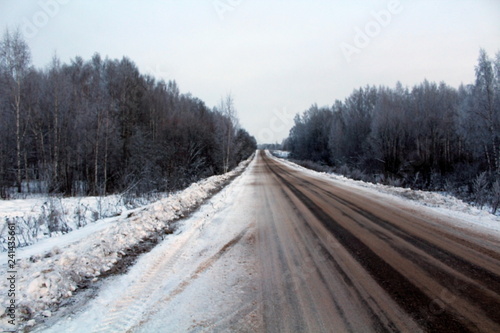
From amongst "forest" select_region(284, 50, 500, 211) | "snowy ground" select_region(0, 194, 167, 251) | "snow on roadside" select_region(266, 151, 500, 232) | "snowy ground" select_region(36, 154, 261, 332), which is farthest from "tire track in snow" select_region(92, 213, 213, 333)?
"forest" select_region(284, 50, 500, 211)

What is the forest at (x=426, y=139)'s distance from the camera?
23903 millimetres

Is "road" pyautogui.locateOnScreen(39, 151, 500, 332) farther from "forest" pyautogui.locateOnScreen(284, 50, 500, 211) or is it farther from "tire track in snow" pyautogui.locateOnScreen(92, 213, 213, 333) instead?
"forest" pyautogui.locateOnScreen(284, 50, 500, 211)

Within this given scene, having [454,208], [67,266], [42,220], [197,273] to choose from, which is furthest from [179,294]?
[454,208]

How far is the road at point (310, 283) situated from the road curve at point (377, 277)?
0.01m

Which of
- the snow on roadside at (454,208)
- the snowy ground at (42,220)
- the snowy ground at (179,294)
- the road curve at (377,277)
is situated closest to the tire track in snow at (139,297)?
the snowy ground at (179,294)

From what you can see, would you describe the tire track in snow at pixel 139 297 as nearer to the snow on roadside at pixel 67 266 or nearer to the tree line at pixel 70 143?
the snow on roadside at pixel 67 266

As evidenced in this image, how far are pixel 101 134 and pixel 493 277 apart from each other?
2553 cm

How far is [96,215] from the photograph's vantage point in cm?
829

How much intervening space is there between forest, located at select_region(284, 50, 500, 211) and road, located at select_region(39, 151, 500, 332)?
801 centimetres

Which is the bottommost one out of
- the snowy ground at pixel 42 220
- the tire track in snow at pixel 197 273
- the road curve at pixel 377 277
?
the snowy ground at pixel 42 220

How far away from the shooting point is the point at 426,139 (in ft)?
139

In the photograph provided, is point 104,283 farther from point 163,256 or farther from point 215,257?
point 215,257

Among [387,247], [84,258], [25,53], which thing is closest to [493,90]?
[387,247]

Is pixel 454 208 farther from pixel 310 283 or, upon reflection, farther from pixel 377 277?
pixel 310 283
